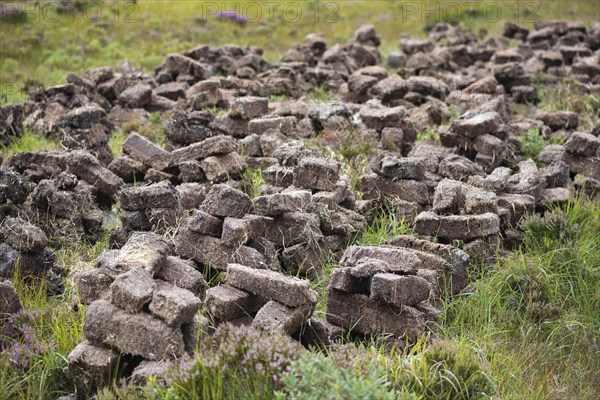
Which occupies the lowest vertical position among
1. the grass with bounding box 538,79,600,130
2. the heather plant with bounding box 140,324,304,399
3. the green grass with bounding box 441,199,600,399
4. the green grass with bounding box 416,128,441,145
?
the green grass with bounding box 441,199,600,399

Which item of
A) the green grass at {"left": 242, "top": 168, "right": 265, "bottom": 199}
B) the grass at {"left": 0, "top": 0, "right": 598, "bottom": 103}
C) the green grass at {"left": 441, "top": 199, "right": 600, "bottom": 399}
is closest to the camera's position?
the green grass at {"left": 441, "top": 199, "right": 600, "bottom": 399}

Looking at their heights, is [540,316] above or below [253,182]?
below

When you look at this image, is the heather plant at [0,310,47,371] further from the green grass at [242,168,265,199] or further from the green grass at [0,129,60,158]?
the green grass at [0,129,60,158]

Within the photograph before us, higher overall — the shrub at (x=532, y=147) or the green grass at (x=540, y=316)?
the shrub at (x=532, y=147)

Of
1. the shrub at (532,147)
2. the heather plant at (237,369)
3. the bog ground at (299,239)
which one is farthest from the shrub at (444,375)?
the shrub at (532,147)

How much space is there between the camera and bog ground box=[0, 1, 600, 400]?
454 centimetres

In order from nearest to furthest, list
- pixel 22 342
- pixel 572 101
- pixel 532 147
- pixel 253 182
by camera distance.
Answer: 1. pixel 22 342
2. pixel 253 182
3. pixel 532 147
4. pixel 572 101

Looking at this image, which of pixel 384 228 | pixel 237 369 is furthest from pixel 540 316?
pixel 237 369

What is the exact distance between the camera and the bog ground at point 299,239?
179 inches

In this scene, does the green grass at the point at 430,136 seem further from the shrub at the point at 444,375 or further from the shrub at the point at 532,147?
the shrub at the point at 444,375

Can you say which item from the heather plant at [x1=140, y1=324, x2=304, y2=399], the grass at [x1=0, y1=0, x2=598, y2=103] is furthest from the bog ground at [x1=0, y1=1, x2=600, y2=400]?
the grass at [x1=0, y1=0, x2=598, y2=103]

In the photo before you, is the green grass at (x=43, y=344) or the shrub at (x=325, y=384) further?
the green grass at (x=43, y=344)

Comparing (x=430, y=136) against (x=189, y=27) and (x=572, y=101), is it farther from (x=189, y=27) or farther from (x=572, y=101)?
(x=189, y=27)

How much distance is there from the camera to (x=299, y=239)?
6391 millimetres
